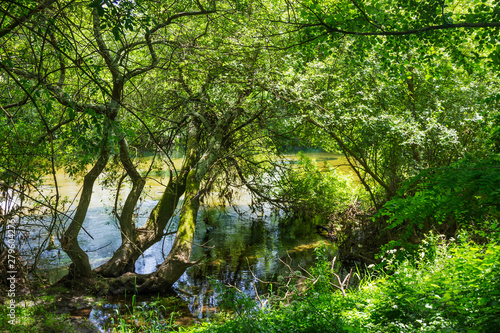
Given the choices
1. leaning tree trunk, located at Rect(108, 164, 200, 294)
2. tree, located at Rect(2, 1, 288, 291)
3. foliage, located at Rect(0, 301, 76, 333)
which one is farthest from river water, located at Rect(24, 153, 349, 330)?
foliage, located at Rect(0, 301, 76, 333)

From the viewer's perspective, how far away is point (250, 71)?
7.18m

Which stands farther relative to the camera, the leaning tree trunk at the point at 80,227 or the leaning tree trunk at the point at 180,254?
the leaning tree trunk at the point at 180,254

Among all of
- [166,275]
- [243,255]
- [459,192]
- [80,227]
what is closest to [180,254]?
[166,275]

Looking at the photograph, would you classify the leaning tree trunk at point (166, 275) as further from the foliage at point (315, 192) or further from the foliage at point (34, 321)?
the foliage at point (315, 192)

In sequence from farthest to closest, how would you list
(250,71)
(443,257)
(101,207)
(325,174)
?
(101,207) → (325,174) → (250,71) → (443,257)

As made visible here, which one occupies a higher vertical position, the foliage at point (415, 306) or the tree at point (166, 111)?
the tree at point (166, 111)

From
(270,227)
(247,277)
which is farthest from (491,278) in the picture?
(270,227)

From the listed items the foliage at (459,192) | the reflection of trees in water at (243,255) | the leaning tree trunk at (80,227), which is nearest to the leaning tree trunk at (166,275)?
the reflection of trees in water at (243,255)

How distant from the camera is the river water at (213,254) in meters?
7.14

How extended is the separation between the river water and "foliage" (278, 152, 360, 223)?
44.6 inches

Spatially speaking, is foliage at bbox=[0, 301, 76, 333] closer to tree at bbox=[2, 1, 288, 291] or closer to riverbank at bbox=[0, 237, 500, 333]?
riverbank at bbox=[0, 237, 500, 333]

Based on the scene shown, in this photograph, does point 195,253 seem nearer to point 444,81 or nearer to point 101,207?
point 101,207

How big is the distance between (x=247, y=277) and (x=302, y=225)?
4839 millimetres

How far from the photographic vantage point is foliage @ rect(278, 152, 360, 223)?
10.2 m
